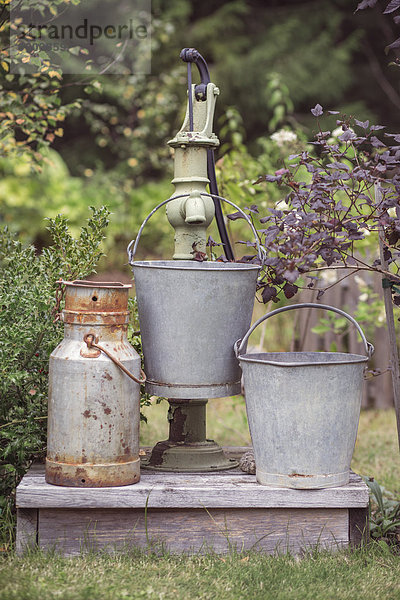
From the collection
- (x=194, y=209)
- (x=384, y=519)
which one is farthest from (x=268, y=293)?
(x=384, y=519)

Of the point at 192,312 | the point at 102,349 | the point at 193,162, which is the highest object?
the point at 193,162

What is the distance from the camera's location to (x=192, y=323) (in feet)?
8.22

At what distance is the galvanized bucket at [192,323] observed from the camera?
8.13 feet

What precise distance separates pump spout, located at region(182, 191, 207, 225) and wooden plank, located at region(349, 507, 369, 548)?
115 cm

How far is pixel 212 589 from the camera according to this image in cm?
207

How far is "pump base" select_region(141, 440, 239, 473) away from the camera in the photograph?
→ 2678mm

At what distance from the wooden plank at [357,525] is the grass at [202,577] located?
44 millimetres

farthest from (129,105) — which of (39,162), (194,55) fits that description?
(194,55)

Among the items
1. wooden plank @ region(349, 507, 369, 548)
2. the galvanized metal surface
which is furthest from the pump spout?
wooden plank @ region(349, 507, 369, 548)

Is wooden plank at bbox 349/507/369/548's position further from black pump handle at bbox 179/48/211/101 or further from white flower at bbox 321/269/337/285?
white flower at bbox 321/269/337/285

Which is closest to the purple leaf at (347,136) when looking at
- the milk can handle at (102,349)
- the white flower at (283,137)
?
the milk can handle at (102,349)

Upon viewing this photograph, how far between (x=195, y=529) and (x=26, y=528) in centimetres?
55

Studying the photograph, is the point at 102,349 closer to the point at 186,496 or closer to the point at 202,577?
the point at 186,496

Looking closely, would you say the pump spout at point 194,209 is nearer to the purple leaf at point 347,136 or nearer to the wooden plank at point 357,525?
the purple leaf at point 347,136
